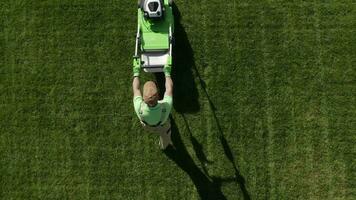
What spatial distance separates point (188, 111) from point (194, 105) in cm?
19

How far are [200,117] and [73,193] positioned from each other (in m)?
3.22

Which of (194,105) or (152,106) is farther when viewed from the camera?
(194,105)

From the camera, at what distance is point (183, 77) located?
10.1 m

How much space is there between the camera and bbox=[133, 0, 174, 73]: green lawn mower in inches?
371

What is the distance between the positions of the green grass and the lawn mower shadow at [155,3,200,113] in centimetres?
2

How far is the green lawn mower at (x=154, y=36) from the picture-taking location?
9.41 meters

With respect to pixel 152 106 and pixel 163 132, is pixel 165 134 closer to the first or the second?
pixel 163 132

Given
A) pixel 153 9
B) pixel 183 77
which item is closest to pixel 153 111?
pixel 183 77

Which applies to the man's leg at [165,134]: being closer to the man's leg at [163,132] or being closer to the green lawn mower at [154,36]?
the man's leg at [163,132]

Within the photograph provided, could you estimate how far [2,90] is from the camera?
10258mm

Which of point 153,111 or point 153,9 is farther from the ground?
point 153,9

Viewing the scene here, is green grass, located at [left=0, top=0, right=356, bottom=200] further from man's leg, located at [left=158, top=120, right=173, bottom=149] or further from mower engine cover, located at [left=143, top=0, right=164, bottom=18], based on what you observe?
mower engine cover, located at [left=143, top=0, right=164, bottom=18]

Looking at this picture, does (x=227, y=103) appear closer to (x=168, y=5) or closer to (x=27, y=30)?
(x=168, y=5)

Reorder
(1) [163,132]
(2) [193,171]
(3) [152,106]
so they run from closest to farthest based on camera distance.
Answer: (3) [152,106]
(1) [163,132]
(2) [193,171]
